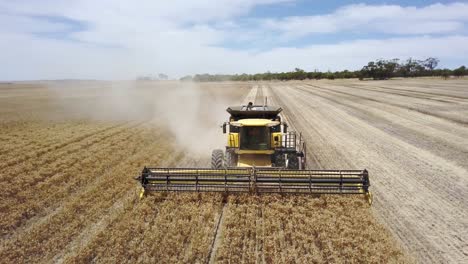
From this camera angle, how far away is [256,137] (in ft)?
36.7

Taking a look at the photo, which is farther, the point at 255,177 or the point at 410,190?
the point at 410,190

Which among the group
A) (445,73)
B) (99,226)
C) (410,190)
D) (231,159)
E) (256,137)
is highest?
(256,137)

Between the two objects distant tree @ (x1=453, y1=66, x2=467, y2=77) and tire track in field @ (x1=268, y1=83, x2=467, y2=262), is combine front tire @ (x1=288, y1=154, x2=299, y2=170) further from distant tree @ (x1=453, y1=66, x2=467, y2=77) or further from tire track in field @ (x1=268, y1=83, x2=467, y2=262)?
distant tree @ (x1=453, y1=66, x2=467, y2=77)

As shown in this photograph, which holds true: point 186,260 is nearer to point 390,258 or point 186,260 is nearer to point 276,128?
point 390,258

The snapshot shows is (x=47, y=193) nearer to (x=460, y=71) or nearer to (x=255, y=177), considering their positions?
(x=255, y=177)

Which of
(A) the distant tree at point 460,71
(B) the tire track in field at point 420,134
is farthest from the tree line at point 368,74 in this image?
(B) the tire track in field at point 420,134

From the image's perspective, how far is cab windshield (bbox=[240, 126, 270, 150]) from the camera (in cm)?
1116

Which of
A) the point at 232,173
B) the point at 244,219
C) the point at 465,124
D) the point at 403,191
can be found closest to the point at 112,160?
the point at 232,173

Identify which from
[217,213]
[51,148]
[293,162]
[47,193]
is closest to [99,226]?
[217,213]

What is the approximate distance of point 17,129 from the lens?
24875 mm

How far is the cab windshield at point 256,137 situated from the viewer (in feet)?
36.6

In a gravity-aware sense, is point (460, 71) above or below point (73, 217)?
above

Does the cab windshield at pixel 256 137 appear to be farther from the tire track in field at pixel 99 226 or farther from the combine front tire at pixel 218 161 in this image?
the tire track in field at pixel 99 226

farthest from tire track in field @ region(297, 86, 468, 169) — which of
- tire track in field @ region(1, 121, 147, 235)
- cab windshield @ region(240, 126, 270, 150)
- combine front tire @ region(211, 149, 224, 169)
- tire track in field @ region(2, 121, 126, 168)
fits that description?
tire track in field @ region(2, 121, 126, 168)
